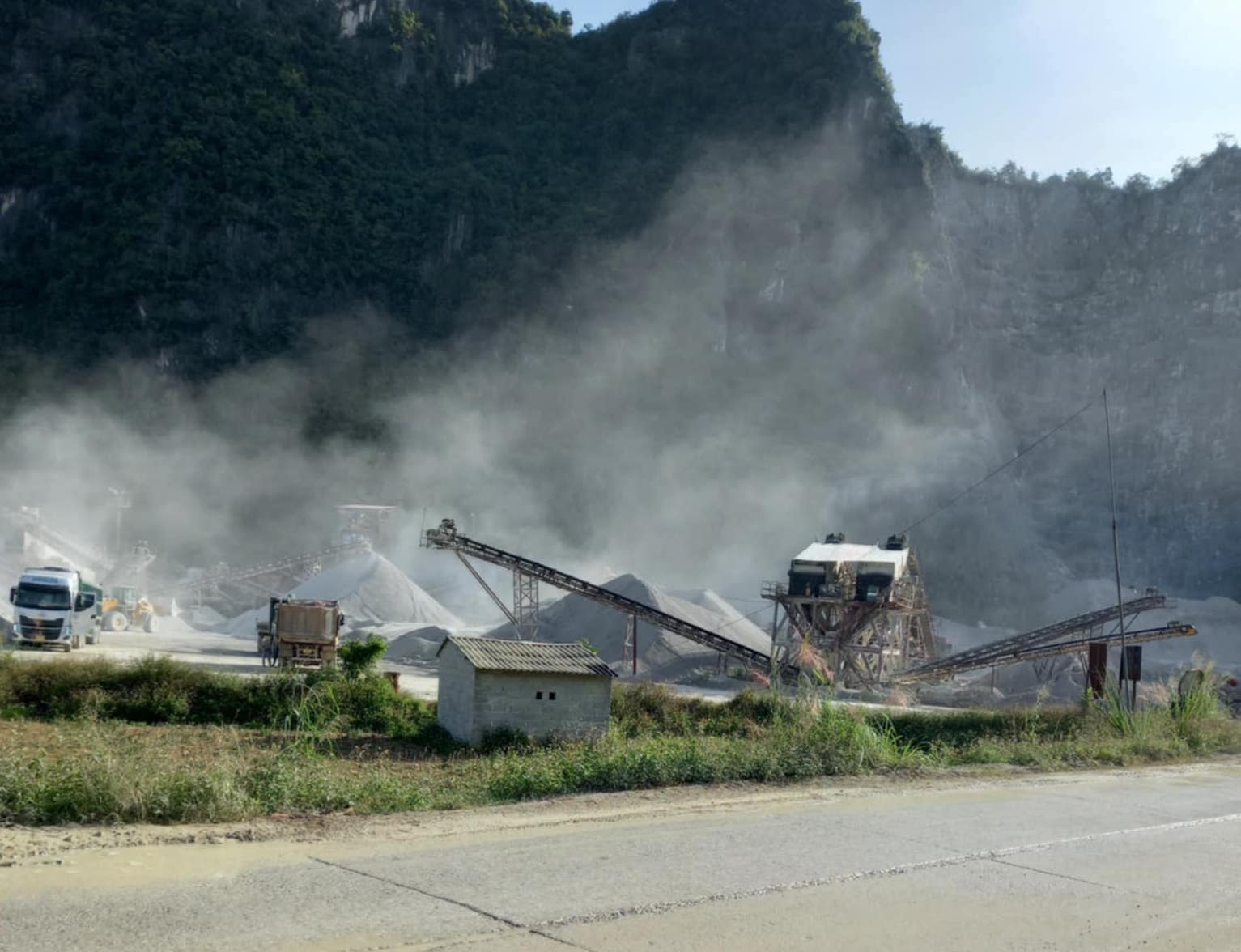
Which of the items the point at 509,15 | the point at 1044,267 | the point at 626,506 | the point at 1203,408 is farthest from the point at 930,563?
the point at 509,15

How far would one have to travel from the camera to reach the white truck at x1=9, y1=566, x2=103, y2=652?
32.0 meters

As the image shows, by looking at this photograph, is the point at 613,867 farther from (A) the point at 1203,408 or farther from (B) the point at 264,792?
(A) the point at 1203,408

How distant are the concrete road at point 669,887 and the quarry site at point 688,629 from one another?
15.4m

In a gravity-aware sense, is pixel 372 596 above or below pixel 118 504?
below

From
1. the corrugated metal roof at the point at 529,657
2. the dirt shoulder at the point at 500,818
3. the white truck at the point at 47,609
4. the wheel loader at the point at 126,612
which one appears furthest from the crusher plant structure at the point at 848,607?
the wheel loader at the point at 126,612

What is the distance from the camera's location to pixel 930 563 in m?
77.2

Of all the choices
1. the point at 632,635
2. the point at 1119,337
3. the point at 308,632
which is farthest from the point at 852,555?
the point at 1119,337

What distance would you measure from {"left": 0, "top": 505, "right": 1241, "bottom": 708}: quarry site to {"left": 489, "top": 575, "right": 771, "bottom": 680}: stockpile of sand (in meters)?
0.07

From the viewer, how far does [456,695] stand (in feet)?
65.1

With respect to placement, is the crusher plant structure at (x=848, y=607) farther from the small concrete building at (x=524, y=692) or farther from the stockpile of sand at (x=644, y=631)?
the small concrete building at (x=524, y=692)

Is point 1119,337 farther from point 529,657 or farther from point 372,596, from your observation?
point 529,657

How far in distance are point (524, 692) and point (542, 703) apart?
36 cm

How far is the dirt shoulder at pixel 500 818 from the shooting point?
27.0 feet

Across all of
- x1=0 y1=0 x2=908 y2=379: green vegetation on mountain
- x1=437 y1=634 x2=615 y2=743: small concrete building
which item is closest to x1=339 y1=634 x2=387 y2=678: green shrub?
x1=437 y1=634 x2=615 y2=743: small concrete building
